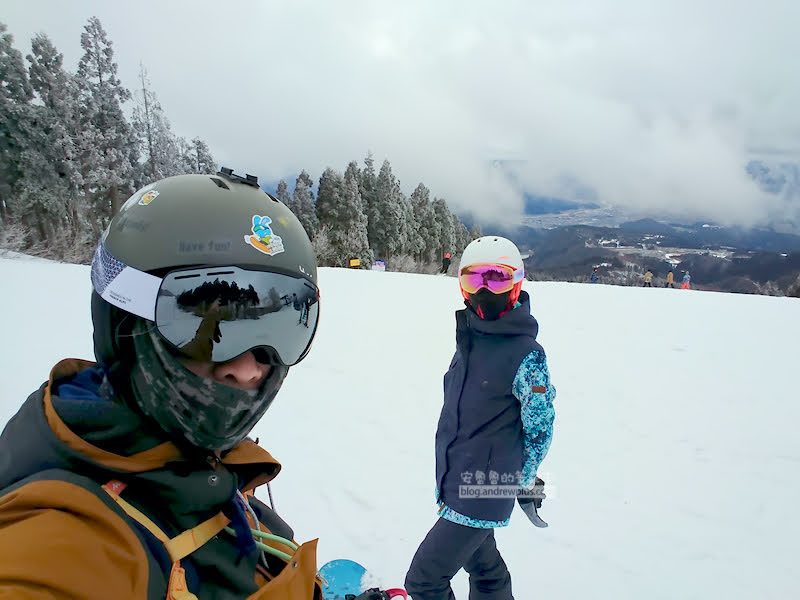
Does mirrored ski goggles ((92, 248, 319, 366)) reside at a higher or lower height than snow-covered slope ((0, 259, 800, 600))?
higher

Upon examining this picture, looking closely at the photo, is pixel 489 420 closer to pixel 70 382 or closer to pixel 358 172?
pixel 70 382

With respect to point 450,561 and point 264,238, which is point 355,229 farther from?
point 264,238

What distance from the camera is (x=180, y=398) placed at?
1044 millimetres

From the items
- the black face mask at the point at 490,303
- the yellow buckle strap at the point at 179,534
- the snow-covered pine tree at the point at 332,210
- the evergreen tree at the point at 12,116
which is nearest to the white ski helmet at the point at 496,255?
the black face mask at the point at 490,303

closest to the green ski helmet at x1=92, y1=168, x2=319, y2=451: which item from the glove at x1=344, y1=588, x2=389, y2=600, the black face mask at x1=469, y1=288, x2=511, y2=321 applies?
the glove at x1=344, y1=588, x2=389, y2=600

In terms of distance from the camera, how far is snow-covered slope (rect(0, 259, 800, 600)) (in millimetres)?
3232

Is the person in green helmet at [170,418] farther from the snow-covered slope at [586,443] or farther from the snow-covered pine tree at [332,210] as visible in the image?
the snow-covered pine tree at [332,210]

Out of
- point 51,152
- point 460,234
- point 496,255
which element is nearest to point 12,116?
point 51,152

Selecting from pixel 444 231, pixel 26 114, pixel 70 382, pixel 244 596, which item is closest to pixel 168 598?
pixel 244 596

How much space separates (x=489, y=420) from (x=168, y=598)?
5.66ft

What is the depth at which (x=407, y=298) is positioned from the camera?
40.5ft

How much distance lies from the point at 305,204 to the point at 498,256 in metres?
41.0

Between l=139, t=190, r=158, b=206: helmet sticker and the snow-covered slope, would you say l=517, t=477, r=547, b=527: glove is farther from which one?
l=139, t=190, r=158, b=206: helmet sticker

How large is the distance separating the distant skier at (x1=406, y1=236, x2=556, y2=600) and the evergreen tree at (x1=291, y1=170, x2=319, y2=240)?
126 ft
